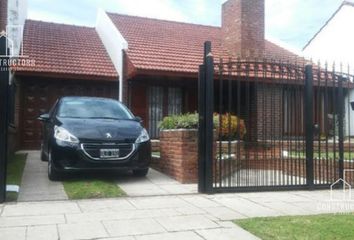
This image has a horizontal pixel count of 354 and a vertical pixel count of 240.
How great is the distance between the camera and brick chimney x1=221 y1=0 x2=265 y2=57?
15859mm

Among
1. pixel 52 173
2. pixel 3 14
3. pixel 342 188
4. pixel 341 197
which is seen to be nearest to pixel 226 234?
pixel 341 197

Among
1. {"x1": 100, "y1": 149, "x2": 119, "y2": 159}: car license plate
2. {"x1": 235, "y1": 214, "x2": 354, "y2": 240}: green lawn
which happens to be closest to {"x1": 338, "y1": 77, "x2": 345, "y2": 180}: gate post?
{"x1": 235, "y1": 214, "x2": 354, "y2": 240}: green lawn

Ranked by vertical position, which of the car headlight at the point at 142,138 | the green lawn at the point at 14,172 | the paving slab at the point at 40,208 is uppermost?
the car headlight at the point at 142,138

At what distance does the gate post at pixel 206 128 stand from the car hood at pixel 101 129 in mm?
1436

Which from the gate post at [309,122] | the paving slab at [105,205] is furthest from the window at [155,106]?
the paving slab at [105,205]

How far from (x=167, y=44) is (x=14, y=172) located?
872 centimetres

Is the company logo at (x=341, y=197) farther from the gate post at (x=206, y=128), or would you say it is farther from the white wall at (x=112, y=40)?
the white wall at (x=112, y=40)

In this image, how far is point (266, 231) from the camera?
5.09 metres

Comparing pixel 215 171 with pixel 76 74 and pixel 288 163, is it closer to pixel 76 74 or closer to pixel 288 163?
pixel 288 163

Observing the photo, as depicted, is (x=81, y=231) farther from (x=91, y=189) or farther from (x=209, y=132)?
(x=209, y=132)

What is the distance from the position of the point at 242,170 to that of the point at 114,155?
103 inches

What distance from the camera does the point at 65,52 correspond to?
51.6 feet

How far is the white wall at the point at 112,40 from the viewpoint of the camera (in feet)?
47.5

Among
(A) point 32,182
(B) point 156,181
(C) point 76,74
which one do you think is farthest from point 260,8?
(A) point 32,182
